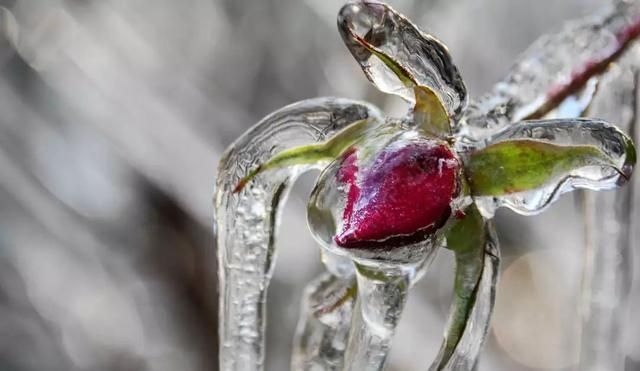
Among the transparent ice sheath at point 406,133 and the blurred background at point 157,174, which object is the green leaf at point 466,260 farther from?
the blurred background at point 157,174

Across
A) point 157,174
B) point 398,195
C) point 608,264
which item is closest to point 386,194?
point 398,195

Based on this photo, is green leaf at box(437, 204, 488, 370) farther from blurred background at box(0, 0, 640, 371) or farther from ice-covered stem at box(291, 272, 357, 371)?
blurred background at box(0, 0, 640, 371)

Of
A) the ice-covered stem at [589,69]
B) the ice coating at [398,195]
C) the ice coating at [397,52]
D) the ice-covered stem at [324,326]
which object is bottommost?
the ice coating at [398,195]

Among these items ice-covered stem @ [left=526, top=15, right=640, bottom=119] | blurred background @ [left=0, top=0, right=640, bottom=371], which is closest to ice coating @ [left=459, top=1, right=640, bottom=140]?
ice-covered stem @ [left=526, top=15, right=640, bottom=119]

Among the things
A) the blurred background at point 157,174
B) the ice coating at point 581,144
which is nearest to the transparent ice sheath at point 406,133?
the ice coating at point 581,144

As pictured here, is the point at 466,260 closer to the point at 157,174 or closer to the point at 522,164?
the point at 522,164
